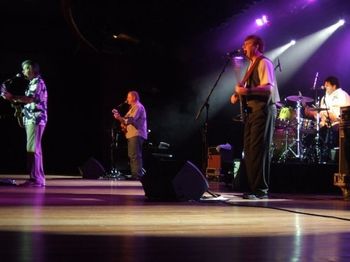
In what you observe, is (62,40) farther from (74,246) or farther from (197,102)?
(74,246)

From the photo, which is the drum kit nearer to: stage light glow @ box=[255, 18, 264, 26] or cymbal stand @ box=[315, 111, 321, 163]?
cymbal stand @ box=[315, 111, 321, 163]

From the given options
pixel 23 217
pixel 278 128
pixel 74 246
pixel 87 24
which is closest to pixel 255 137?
pixel 23 217

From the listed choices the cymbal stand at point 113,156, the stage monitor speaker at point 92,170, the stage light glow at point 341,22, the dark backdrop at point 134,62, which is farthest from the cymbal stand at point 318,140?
the stage monitor speaker at point 92,170

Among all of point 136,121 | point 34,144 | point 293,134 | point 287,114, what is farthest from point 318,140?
point 34,144

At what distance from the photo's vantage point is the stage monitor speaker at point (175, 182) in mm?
6047

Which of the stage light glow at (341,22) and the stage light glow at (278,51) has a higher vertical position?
the stage light glow at (341,22)

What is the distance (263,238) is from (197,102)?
430 inches

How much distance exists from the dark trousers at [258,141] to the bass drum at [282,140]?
16.7 ft

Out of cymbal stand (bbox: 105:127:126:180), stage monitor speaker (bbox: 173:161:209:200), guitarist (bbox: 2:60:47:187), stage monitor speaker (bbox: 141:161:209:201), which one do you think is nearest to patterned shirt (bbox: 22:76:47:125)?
guitarist (bbox: 2:60:47:187)

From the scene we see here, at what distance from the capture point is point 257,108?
6.46 meters

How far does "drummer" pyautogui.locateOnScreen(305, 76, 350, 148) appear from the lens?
10.2 metres

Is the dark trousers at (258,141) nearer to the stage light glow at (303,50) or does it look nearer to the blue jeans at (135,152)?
the blue jeans at (135,152)

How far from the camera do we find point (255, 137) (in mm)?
6465

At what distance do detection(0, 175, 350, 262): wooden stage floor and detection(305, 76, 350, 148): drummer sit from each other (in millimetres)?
4541
